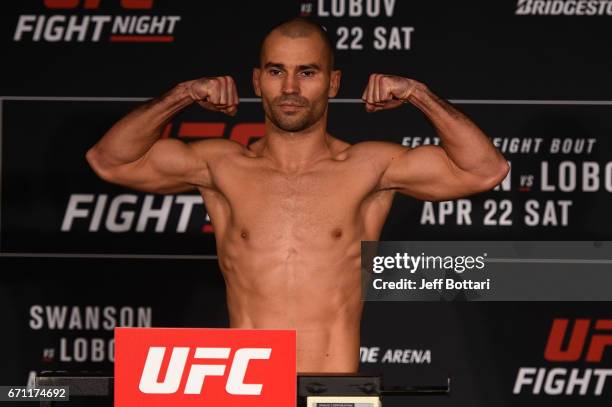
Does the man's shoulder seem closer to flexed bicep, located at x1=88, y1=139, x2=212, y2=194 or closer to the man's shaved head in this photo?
the man's shaved head

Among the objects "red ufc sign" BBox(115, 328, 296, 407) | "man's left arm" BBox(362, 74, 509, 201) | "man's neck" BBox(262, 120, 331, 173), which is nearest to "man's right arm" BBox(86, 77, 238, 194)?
"man's neck" BBox(262, 120, 331, 173)

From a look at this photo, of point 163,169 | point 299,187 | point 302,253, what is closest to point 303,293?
point 302,253

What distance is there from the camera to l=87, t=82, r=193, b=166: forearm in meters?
2.83

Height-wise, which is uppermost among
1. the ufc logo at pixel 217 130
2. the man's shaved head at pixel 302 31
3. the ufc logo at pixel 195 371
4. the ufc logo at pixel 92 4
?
the ufc logo at pixel 92 4

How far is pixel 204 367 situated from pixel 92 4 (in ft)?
7.50

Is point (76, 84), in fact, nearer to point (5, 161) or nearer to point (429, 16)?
point (5, 161)

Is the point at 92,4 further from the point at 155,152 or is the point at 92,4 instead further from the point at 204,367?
the point at 204,367

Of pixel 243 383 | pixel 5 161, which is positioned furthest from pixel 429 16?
pixel 243 383

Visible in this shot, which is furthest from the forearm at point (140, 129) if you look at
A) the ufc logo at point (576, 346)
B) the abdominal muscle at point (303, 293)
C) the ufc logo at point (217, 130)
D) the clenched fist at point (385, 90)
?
the ufc logo at point (576, 346)

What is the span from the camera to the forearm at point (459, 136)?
2789 mm

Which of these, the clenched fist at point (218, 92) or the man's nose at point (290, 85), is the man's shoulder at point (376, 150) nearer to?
the man's nose at point (290, 85)

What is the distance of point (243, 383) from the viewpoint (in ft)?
6.14

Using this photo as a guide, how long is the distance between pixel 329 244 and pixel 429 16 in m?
1.22

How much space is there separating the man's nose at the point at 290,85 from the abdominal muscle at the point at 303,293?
1.33 ft
